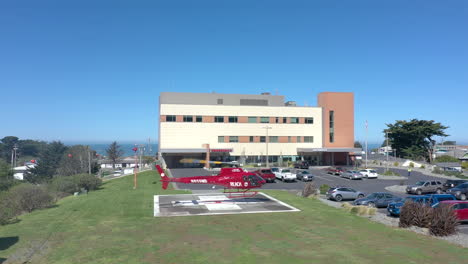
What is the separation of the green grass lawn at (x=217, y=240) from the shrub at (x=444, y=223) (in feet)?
3.65

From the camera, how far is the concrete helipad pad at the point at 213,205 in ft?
77.1

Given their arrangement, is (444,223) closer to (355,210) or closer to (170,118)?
(355,210)

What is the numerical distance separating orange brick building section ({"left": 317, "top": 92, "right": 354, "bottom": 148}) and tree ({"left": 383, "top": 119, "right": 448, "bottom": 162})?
93.5ft

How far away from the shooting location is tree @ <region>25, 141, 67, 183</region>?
86625mm

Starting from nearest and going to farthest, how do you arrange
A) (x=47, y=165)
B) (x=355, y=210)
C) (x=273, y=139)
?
(x=355, y=210) → (x=273, y=139) → (x=47, y=165)

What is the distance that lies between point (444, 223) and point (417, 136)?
267 ft

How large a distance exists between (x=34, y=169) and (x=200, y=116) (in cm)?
5896

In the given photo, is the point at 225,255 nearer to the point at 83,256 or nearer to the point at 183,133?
the point at 83,256

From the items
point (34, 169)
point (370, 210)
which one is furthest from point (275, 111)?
point (34, 169)

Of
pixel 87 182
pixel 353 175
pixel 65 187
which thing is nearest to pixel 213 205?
pixel 87 182

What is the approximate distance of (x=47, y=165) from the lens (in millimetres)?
100812

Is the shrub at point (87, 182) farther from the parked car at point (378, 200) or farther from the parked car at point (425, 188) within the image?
the parked car at point (425, 188)

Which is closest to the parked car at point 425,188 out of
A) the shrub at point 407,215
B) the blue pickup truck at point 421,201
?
the blue pickup truck at point 421,201

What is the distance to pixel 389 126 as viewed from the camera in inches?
3752
